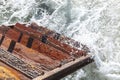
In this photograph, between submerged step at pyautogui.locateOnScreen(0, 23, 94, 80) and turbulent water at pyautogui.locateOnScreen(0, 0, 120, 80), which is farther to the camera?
turbulent water at pyautogui.locateOnScreen(0, 0, 120, 80)

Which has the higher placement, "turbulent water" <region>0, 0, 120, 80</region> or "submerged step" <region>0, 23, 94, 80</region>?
"turbulent water" <region>0, 0, 120, 80</region>

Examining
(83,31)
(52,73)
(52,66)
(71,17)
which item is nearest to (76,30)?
(83,31)

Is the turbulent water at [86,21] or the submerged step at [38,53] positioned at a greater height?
the turbulent water at [86,21]

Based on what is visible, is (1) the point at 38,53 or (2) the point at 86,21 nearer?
(1) the point at 38,53

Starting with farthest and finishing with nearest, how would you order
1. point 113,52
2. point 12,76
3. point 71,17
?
point 71,17 < point 113,52 < point 12,76

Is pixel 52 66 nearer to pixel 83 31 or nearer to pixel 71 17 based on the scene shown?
pixel 83 31

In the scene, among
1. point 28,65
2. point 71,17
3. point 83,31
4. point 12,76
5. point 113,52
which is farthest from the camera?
point 71,17

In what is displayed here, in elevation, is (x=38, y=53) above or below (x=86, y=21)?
below

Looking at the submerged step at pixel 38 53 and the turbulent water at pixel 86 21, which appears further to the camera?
the turbulent water at pixel 86 21
